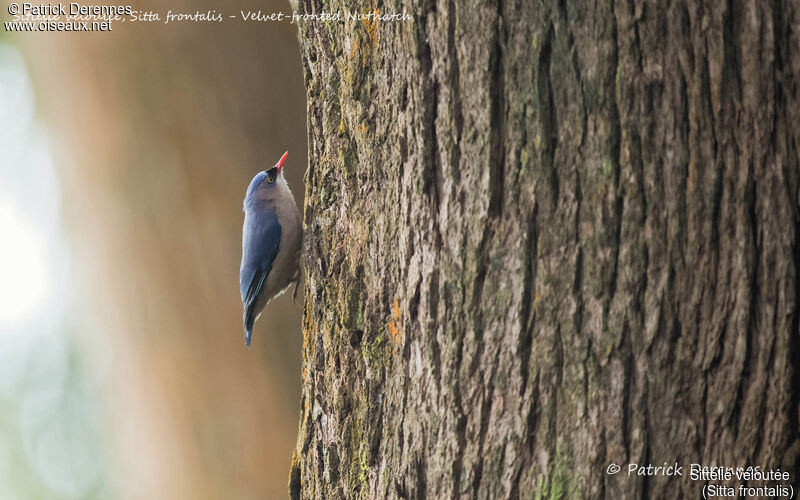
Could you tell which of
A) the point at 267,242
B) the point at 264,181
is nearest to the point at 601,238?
the point at 267,242

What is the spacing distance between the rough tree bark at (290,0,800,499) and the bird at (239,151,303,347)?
4.18 ft

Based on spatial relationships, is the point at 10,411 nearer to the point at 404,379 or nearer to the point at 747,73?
the point at 404,379

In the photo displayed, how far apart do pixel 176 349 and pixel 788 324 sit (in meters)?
2.62

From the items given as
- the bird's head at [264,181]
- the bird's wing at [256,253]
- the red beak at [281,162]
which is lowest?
the bird's wing at [256,253]

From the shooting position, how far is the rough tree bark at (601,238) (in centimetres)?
120

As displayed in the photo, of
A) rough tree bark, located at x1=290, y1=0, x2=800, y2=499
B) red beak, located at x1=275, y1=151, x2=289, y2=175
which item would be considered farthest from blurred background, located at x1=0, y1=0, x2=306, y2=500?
rough tree bark, located at x1=290, y1=0, x2=800, y2=499

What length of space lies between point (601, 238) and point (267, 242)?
5.23ft

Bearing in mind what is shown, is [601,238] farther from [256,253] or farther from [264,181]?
[264,181]

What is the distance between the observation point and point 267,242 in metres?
2.57

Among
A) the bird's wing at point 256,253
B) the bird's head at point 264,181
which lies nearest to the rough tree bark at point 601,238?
the bird's wing at point 256,253

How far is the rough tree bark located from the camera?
1.20 m

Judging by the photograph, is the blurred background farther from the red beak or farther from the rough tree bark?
the rough tree bark

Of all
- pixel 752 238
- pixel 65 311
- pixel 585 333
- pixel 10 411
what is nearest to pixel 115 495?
pixel 65 311

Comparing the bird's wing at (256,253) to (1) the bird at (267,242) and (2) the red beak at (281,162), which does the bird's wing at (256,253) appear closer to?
(1) the bird at (267,242)
